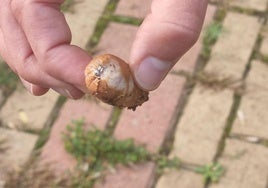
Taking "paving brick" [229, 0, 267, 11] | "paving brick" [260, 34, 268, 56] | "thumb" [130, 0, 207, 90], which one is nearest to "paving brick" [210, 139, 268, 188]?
"paving brick" [260, 34, 268, 56]

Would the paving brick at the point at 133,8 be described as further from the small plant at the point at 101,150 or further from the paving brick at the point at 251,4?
the small plant at the point at 101,150

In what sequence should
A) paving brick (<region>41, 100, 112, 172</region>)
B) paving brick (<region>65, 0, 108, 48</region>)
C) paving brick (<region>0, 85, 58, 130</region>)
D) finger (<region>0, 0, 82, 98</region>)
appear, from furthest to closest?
1. paving brick (<region>65, 0, 108, 48</region>)
2. paving brick (<region>0, 85, 58, 130</region>)
3. paving brick (<region>41, 100, 112, 172</region>)
4. finger (<region>0, 0, 82, 98</region>)

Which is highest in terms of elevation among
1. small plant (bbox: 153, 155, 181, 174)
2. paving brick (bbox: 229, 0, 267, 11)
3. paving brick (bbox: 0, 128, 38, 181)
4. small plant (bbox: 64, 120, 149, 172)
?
paving brick (bbox: 229, 0, 267, 11)

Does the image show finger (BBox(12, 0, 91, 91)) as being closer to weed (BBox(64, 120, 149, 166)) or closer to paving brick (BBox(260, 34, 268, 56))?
weed (BBox(64, 120, 149, 166))

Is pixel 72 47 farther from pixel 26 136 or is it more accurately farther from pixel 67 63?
pixel 26 136

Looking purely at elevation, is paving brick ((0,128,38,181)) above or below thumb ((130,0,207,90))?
below

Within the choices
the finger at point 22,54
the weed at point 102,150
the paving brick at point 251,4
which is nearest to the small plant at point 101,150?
the weed at point 102,150

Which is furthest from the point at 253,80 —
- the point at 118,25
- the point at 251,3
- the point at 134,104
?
the point at 134,104
